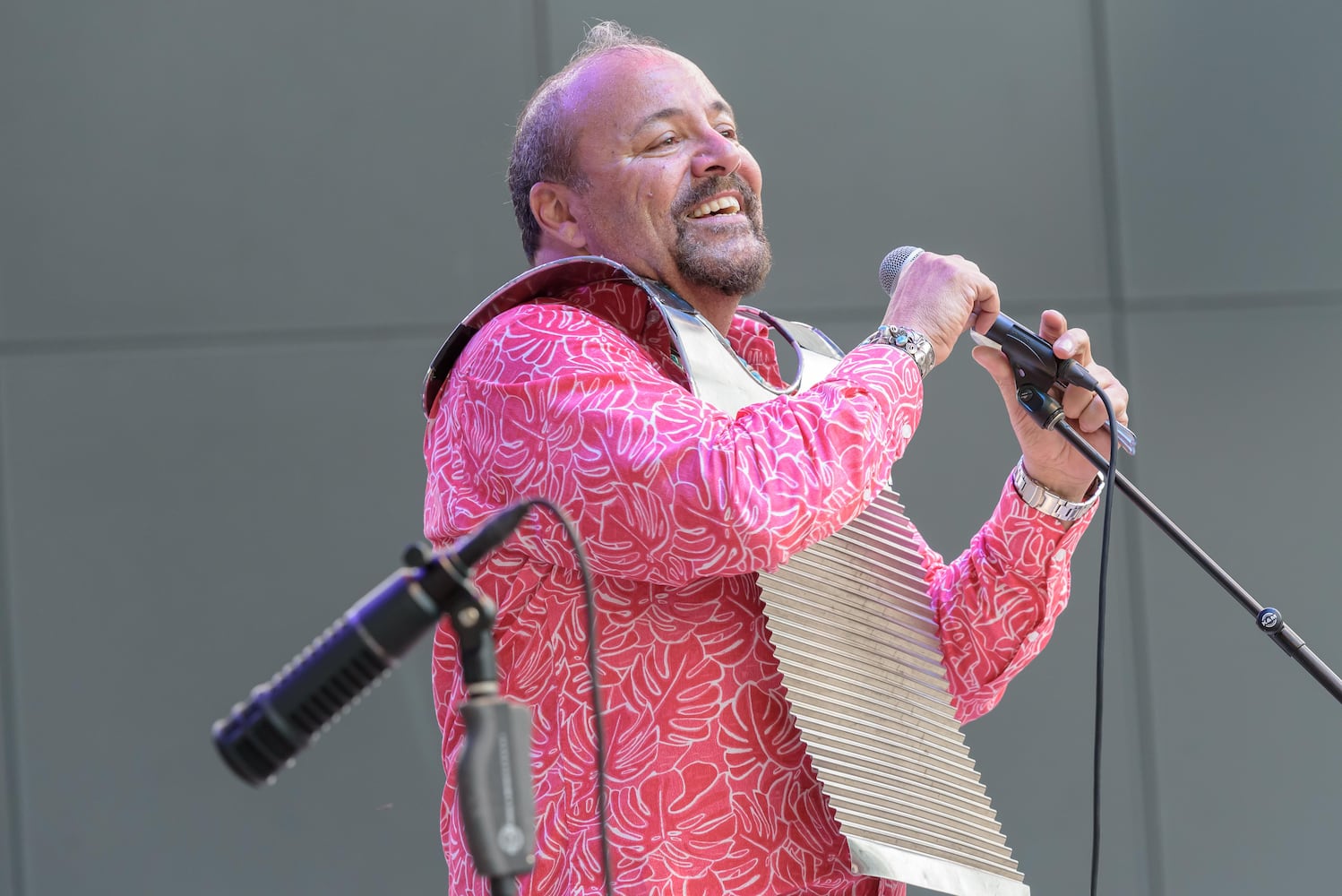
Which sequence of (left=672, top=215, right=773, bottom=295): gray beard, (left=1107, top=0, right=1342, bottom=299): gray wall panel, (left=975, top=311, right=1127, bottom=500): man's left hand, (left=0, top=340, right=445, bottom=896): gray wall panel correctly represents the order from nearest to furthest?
Result: 1. (left=975, top=311, right=1127, bottom=500): man's left hand
2. (left=672, top=215, right=773, bottom=295): gray beard
3. (left=0, top=340, right=445, bottom=896): gray wall panel
4. (left=1107, top=0, right=1342, bottom=299): gray wall panel

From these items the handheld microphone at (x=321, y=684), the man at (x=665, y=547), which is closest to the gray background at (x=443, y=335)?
the man at (x=665, y=547)

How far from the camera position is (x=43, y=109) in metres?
3.23

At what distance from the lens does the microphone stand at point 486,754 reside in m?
0.99

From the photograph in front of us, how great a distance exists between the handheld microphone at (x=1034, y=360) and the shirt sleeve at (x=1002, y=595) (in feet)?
0.66

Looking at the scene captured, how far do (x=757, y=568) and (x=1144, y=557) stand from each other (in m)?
2.25

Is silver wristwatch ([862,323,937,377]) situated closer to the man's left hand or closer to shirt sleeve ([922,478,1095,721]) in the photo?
the man's left hand

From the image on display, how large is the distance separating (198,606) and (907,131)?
2073mm

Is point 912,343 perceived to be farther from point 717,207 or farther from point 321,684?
point 321,684

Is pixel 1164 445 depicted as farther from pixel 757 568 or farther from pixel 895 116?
pixel 757 568

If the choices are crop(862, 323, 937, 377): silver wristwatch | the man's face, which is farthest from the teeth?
crop(862, 323, 937, 377): silver wristwatch

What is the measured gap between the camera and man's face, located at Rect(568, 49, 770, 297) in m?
1.97

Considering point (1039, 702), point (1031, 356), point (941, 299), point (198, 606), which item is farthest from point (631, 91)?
point (1039, 702)

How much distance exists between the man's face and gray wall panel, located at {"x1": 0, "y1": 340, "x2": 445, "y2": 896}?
1.41m

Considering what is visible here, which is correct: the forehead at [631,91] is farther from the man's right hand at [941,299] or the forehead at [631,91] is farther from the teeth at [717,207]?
the man's right hand at [941,299]
